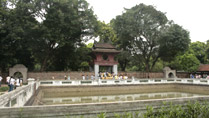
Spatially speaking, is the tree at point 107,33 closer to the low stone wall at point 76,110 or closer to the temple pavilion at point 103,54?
the temple pavilion at point 103,54

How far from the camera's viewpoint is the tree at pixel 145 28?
3103 centimetres

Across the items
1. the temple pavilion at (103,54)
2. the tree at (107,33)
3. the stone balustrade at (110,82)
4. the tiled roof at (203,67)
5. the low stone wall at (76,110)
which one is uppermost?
the tree at (107,33)

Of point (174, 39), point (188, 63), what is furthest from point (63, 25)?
point (188, 63)

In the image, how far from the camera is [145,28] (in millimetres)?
30984

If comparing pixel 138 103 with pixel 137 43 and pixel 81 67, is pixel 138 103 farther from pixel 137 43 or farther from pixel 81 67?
pixel 81 67

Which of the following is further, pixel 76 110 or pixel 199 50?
pixel 199 50

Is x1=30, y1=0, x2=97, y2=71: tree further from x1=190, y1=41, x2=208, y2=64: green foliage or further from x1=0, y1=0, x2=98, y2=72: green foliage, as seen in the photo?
x1=190, y1=41, x2=208, y2=64: green foliage

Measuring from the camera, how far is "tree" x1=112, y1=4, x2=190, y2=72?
102ft

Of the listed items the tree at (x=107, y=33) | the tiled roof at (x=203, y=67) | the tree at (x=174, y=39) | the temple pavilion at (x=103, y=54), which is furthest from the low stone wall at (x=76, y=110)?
the tree at (x=107, y=33)

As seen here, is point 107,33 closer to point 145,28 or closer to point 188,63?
point 145,28

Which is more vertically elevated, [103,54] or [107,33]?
[107,33]

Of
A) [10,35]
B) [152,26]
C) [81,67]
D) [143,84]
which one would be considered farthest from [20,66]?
[152,26]

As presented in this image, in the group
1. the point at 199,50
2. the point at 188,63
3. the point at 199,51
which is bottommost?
the point at 188,63

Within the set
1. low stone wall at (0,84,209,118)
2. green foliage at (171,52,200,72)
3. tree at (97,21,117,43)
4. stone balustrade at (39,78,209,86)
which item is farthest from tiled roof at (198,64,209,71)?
low stone wall at (0,84,209,118)
